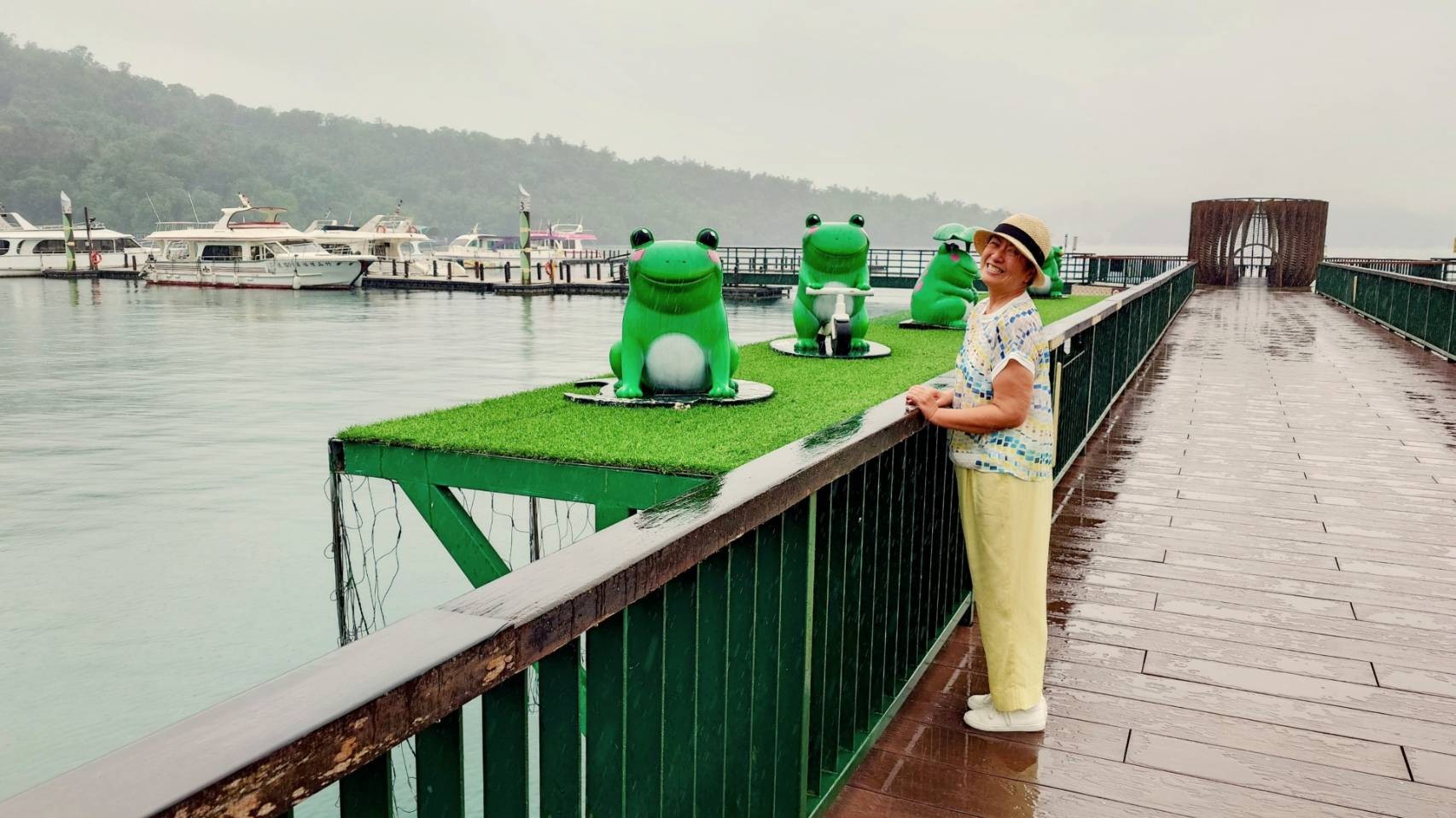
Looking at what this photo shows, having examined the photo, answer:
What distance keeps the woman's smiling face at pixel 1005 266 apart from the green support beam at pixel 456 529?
15.0 ft

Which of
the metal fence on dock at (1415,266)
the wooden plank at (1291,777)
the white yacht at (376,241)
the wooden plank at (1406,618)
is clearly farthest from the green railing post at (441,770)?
the white yacht at (376,241)

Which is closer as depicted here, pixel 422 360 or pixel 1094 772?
pixel 1094 772

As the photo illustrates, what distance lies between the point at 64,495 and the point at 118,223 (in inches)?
3603

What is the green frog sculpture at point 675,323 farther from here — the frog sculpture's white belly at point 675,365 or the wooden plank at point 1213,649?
the wooden plank at point 1213,649

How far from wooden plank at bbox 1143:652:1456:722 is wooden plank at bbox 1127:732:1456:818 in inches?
17.0

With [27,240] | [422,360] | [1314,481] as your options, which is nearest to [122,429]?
[422,360]

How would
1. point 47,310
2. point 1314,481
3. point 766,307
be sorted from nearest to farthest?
point 1314,481 → point 47,310 → point 766,307

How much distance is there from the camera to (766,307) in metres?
43.2

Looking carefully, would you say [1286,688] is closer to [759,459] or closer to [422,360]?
[759,459]

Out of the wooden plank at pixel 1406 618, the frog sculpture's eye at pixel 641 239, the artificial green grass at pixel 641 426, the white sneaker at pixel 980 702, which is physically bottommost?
the wooden plank at pixel 1406 618

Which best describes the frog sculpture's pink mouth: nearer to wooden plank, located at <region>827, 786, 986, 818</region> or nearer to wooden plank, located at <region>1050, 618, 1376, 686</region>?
wooden plank, located at <region>1050, 618, 1376, 686</region>

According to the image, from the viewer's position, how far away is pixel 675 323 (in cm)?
768

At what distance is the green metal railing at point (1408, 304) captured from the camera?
11.6 meters

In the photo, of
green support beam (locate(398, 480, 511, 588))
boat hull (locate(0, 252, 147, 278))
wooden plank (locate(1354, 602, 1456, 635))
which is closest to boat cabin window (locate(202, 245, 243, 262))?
boat hull (locate(0, 252, 147, 278))
